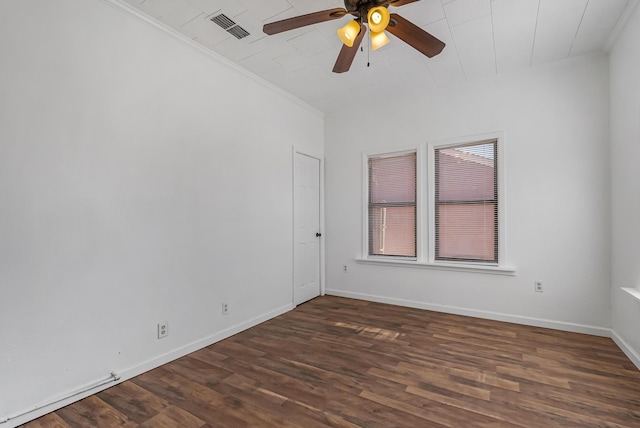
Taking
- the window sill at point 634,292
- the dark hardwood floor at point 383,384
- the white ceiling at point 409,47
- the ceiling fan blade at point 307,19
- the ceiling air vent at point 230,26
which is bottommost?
the dark hardwood floor at point 383,384

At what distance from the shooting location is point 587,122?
3.24m

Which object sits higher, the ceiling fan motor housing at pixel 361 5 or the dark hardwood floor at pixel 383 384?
the ceiling fan motor housing at pixel 361 5

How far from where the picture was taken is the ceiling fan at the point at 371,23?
6.24 ft

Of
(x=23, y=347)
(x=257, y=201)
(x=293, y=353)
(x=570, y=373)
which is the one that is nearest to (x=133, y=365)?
(x=23, y=347)

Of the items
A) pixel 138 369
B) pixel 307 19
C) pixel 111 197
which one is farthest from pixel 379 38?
pixel 138 369

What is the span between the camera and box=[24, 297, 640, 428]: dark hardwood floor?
1.92 metres

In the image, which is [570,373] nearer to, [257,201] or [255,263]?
[255,263]

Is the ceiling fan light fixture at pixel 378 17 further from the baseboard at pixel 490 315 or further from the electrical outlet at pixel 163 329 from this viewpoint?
the baseboard at pixel 490 315

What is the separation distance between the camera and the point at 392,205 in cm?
449

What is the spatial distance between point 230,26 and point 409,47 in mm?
1721

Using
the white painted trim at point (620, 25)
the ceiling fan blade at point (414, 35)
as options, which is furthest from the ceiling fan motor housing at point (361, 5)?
the white painted trim at point (620, 25)

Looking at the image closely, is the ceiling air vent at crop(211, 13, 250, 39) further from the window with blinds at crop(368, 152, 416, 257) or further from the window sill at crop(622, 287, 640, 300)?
the window sill at crop(622, 287, 640, 300)

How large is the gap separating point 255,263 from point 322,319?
42.8 inches

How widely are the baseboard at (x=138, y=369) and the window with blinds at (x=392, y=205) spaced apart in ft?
6.04
